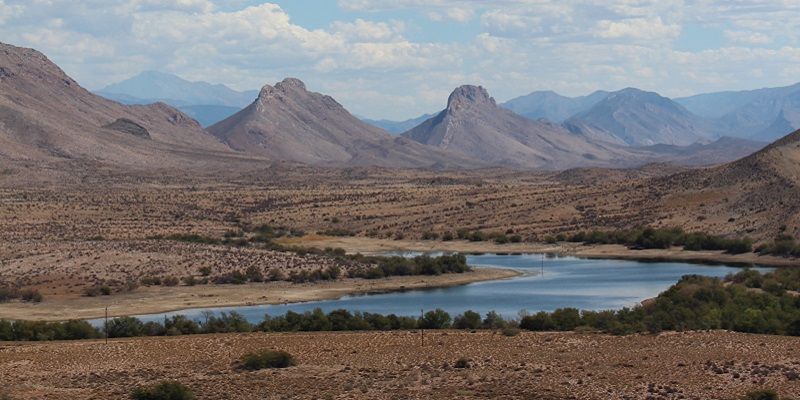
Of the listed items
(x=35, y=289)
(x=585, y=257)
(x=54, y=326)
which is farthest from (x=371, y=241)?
(x=54, y=326)

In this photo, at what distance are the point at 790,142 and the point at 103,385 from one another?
371ft

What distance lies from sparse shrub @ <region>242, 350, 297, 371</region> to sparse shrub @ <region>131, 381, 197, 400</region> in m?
5.35

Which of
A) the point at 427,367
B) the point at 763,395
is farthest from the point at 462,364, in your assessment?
the point at 763,395

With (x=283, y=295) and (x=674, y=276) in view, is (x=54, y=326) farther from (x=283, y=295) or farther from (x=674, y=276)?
(x=674, y=276)

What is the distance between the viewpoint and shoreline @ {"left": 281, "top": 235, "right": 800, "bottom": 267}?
340ft

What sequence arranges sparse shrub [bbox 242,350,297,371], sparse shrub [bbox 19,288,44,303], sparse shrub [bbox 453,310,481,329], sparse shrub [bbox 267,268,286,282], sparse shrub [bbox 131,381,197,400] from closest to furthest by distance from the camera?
1. sparse shrub [bbox 131,381,197,400]
2. sparse shrub [bbox 242,350,297,371]
3. sparse shrub [bbox 453,310,481,329]
4. sparse shrub [bbox 19,288,44,303]
5. sparse shrub [bbox 267,268,286,282]

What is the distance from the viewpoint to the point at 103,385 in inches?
1729

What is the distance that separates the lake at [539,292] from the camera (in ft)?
242

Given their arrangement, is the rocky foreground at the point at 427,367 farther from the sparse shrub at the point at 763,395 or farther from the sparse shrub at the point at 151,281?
the sparse shrub at the point at 151,281

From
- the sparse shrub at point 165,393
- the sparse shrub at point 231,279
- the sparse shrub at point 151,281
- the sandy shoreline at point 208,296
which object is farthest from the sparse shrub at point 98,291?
the sparse shrub at point 165,393

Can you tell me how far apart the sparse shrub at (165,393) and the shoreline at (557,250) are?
66.3 metres

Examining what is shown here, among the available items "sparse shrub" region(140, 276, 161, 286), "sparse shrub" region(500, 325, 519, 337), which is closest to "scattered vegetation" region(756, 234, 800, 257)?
"sparse shrub" region(140, 276, 161, 286)

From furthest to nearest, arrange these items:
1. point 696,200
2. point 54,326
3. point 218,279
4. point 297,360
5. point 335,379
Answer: point 696,200, point 218,279, point 54,326, point 297,360, point 335,379

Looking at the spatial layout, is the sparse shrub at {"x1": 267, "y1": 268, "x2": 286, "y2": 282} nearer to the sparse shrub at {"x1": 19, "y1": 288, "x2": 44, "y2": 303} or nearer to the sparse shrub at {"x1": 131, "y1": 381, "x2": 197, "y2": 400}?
the sparse shrub at {"x1": 19, "y1": 288, "x2": 44, "y2": 303}
